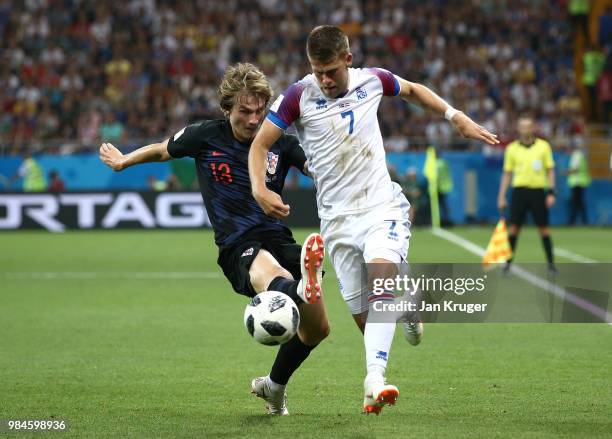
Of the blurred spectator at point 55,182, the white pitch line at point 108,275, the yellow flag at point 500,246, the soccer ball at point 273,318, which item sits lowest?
the blurred spectator at point 55,182

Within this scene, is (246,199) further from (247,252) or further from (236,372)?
(236,372)

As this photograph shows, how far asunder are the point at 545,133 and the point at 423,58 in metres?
4.49

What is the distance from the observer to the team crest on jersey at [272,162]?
270 inches

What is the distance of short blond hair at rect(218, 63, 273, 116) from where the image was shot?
671cm

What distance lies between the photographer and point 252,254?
6.66 metres

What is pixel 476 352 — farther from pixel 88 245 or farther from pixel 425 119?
pixel 425 119

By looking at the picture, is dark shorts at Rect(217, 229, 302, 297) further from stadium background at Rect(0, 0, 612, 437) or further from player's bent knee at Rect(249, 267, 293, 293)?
stadium background at Rect(0, 0, 612, 437)

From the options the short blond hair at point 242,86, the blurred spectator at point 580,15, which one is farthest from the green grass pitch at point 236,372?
the blurred spectator at point 580,15

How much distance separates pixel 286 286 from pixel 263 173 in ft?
2.23

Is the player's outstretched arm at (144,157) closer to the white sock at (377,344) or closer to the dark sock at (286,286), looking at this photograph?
the dark sock at (286,286)

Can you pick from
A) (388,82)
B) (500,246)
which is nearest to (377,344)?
(388,82)

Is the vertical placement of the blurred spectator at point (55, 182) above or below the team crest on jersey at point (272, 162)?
below

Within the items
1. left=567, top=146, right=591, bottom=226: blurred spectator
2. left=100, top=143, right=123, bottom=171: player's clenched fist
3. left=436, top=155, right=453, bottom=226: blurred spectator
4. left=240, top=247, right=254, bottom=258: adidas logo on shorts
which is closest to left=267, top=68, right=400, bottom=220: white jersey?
left=240, top=247, right=254, bottom=258: adidas logo on shorts

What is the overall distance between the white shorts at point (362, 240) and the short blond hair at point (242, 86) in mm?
922
